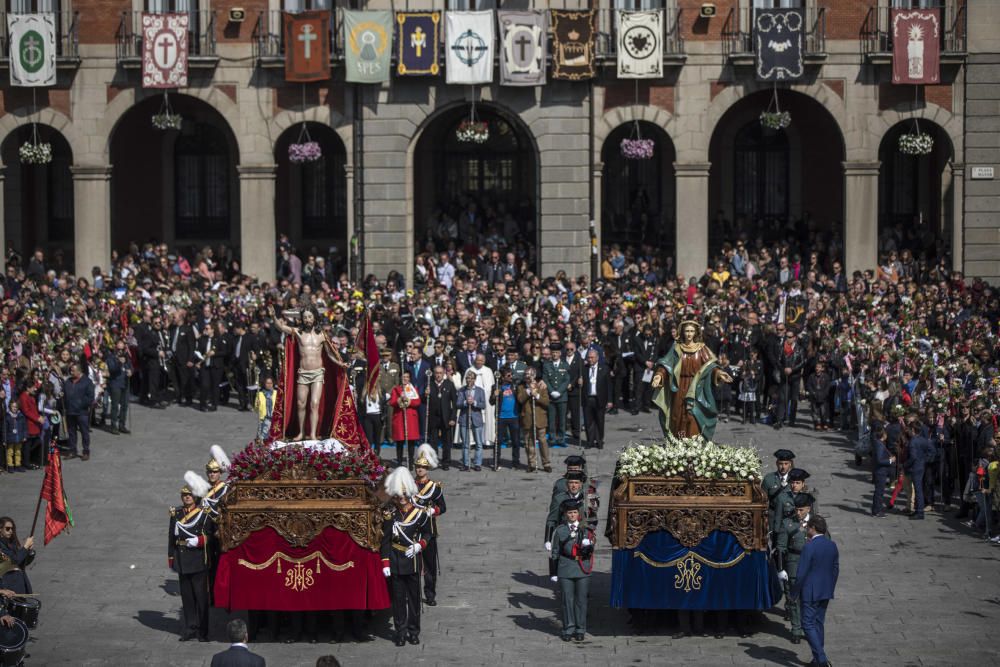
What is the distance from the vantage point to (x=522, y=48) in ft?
136

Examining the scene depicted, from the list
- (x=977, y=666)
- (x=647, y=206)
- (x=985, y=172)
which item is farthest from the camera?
(x=647, y=206)

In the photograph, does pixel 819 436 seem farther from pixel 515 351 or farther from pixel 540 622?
pixel 540 622

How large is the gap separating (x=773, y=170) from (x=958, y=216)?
5736mm

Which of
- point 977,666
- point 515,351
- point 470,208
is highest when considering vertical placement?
point 470,208

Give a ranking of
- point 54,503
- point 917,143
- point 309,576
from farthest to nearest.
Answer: point 917,143 → point 54,503 → point 309,576

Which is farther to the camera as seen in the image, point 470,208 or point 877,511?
point 470,208

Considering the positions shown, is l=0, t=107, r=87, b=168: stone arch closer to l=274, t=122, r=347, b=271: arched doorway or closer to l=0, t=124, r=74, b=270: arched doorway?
l=0, t=124, r=74, b=270: arched doorway

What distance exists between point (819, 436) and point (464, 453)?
252 inches

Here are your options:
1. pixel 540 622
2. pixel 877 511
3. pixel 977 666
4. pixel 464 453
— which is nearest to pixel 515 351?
pixel 464 453

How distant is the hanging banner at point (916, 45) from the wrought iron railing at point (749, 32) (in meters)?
1.61

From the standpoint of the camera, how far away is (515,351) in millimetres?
30969

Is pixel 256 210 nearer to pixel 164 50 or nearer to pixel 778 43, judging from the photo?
pixel 164 50

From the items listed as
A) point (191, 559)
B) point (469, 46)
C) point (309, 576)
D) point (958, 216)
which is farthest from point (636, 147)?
point (191, 559)

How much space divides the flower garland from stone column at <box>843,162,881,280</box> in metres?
24.4
